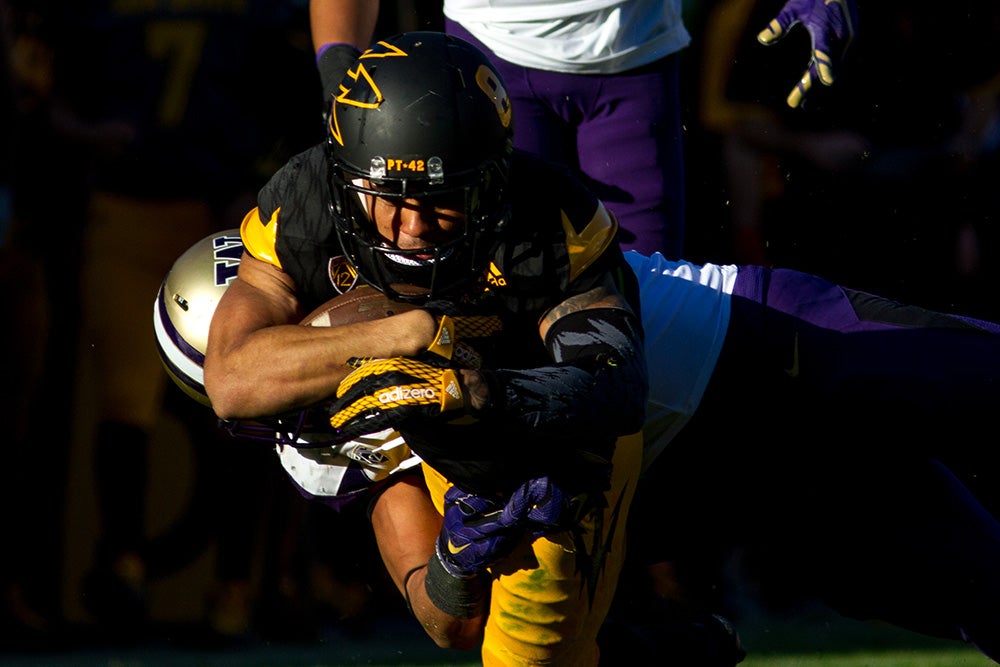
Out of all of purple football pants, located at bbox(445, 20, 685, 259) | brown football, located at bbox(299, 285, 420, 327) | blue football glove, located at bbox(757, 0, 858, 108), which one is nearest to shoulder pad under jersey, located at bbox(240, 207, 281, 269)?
brown football, located at bbox(299, 285, 420, 327)

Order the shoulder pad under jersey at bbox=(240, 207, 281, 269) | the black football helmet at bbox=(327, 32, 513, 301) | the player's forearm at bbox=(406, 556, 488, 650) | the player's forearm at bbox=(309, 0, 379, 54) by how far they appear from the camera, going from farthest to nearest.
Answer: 1. the player's forearm at bbox=(309, 0, 379, 54)
2. the player's forearm at bbox=(406, 556, 488, 650)
3. the shoulder pad under jersey at bbox=(240, 207, 281, 269)
4. the black football helmet at bbox=(327, 32, 513, 301)

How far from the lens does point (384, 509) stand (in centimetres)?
357

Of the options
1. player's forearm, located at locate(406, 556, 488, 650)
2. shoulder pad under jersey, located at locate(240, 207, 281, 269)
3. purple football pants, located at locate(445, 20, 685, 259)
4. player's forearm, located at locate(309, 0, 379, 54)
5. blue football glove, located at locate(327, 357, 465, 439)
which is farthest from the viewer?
purple football pants, located at locate(445, 20, 685, 259)

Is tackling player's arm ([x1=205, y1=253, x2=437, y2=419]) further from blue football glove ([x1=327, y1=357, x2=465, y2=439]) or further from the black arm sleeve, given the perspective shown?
the black arm sleeve

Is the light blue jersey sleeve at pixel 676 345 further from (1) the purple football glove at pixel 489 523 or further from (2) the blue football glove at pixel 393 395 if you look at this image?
(2) the blue football glove at pixel 393 395

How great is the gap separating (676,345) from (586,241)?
0.51 meters

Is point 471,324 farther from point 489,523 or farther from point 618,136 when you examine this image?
point 618,136

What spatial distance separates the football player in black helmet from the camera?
9.01ft

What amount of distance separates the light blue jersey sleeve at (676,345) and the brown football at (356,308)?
2.11 ft

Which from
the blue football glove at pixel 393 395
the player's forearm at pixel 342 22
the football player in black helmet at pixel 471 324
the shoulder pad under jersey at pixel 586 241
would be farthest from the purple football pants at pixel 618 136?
the blue football glove at pixel 393 395

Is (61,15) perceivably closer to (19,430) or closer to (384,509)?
(19,430)

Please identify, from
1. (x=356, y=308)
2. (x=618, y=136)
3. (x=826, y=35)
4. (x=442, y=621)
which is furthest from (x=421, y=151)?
(x=826, y=35)

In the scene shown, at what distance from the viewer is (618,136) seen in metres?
3.88

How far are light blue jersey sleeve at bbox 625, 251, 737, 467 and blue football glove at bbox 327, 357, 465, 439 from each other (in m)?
0.83
